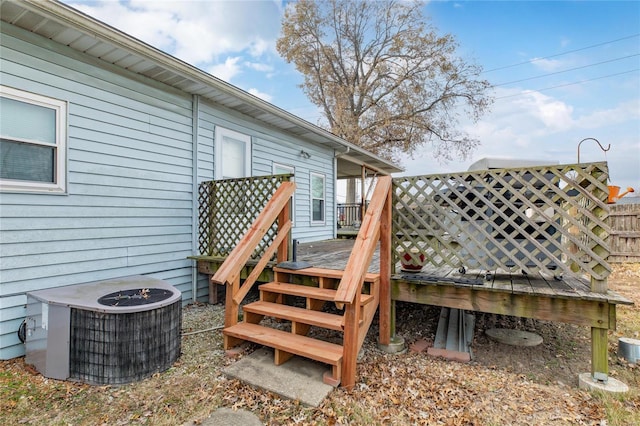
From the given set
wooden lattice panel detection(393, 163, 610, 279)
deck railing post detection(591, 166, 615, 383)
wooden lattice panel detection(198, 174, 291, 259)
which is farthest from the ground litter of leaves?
wooden lattice panel detection(198, 174, 291, 259)

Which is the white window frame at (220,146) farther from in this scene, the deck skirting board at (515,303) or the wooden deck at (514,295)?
the deck skirting board at (515,303)

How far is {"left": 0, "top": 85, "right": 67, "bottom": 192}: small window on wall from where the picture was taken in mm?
3205

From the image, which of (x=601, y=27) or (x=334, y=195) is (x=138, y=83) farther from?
(x=601, y=27)

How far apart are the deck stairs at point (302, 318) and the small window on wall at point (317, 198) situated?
187 inches

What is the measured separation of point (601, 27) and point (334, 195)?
13732 mm

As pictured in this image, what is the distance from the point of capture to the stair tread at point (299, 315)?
292 cm

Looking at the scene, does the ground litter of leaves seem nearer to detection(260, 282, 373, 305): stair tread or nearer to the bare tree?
detection(260, 282, 373, 305): stair tread

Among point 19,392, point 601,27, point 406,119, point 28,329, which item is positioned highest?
point 601,27

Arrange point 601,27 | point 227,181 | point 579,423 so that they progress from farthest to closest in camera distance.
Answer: point 601,27 → point 227,181 → point 579,423

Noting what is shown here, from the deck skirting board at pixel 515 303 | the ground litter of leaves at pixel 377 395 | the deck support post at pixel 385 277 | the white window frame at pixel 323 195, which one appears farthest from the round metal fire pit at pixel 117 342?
the white window frame at pixel 323 195

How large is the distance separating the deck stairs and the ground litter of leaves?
25 centimetres

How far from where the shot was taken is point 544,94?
16.3 m

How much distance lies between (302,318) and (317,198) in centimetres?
588

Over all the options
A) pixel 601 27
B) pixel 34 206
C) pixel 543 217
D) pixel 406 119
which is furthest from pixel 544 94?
pixel 34 206
